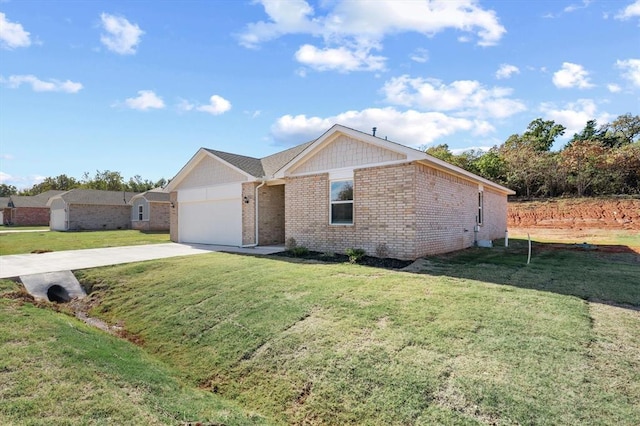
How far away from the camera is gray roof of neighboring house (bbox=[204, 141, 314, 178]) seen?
1625 centimetres

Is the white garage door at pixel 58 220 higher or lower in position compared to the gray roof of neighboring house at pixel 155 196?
lower

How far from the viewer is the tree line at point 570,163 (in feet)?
91.9

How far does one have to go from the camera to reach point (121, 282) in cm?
917

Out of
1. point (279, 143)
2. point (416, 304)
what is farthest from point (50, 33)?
point (279, 143)

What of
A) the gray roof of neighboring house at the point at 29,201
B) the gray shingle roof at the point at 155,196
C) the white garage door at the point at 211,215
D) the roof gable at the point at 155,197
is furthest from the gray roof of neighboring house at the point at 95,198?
the white garage door at the point at 211,215

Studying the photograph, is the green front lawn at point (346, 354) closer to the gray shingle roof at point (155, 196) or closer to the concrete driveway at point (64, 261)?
the concrete driveway at point (64, 261)

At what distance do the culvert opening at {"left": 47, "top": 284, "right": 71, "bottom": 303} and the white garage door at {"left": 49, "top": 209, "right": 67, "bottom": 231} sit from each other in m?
31.3

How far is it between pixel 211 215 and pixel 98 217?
25.9m

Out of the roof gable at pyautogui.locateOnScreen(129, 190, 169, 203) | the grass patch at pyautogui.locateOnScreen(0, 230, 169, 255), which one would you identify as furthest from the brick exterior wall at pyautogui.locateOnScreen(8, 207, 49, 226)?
the grass patch at pyautogui.locateOnScreen(0, 230, 169, 255)

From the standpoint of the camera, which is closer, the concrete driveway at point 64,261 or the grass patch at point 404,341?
the grass patch at point 404,341

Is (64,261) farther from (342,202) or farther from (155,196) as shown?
(155,196)

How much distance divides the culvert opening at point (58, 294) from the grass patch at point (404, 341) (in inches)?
39.7

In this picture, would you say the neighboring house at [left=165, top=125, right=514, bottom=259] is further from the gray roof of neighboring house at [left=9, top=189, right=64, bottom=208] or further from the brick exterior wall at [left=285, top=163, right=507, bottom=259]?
the gray roof of neighboring house at [left=9, top=189, right=64, bottom=208]

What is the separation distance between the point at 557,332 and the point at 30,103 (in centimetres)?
1913
